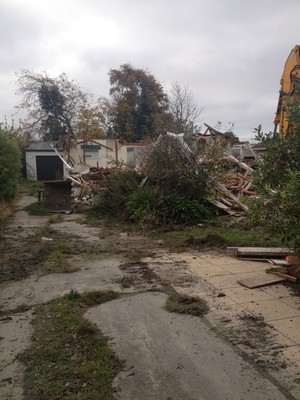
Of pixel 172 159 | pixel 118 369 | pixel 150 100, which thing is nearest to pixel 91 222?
pixel 172 159

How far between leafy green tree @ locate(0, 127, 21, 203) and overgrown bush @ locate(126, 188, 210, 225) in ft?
14.0

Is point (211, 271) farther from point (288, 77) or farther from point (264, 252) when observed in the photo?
point (288, 77)

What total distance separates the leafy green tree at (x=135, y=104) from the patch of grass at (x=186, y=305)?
1367 inches

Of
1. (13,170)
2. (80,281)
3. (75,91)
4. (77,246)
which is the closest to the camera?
(80,281)

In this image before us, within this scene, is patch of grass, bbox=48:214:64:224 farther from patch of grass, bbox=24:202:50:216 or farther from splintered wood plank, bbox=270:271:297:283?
splintered wood plank, bbox=270:271:297:283

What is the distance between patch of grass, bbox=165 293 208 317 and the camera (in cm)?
452

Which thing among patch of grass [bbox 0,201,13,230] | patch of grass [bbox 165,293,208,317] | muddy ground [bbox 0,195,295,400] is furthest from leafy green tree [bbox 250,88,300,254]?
patch of grass [bbox 0,201,13,230]

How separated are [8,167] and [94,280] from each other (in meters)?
8.13

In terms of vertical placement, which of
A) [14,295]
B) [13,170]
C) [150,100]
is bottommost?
[14,295]

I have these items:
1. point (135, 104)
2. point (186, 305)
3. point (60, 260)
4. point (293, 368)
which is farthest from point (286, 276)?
point (135, 104)

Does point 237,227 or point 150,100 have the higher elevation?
point 150,100

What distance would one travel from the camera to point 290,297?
4.89 m

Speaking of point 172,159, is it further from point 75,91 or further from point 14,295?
point 75,91

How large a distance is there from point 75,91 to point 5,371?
38592mm
